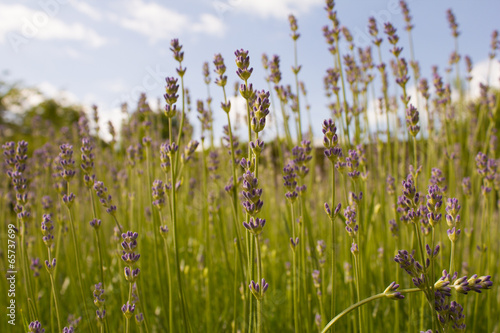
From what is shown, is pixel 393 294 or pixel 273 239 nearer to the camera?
pixel 393 294

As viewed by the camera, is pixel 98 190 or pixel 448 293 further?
pixel 98 190

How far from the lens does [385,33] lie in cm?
209

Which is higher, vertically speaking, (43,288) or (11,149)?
(11,149)

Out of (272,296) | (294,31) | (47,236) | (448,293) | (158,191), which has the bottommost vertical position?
(272,296)

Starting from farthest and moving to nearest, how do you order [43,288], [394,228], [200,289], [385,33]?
[43,288] < [200,289] < [385,33] < [394,228]

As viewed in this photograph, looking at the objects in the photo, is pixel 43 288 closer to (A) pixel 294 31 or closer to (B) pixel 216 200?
(B) pixel 216 200

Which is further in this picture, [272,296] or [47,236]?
[272,296]

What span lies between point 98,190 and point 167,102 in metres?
0.47

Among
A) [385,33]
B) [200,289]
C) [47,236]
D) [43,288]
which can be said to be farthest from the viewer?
[43,288]

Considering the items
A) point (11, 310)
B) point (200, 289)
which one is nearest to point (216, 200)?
point (200, 289)

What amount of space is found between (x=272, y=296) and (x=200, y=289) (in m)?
0.51

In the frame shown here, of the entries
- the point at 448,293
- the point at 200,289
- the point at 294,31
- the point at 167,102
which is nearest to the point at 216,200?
the point at 200,289

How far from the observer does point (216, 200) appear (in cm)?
231

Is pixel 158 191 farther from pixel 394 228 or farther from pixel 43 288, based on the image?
pixel 43 288
